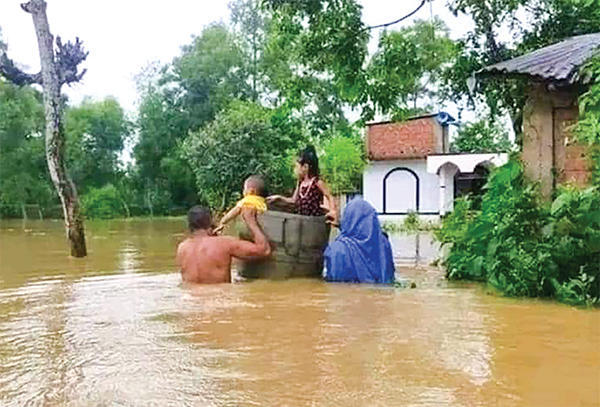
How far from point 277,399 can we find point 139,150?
41.0 meters

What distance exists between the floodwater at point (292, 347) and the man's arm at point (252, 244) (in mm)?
450

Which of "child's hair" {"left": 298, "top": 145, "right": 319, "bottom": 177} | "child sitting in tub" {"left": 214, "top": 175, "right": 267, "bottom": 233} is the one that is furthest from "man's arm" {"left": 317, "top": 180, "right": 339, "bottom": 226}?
"child sitting in tub" {"left": 214, "top": 175, "right": 267, "bottom": 233}

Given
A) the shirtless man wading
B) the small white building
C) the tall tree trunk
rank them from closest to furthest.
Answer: the shirtless man wading → the tall tree trunk → the small white building

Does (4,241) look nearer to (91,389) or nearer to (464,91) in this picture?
(464,91)

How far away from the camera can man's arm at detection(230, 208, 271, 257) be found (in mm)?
8781

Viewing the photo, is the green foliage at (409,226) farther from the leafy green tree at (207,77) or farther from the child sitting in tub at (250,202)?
the leafy green tree at (207,77)

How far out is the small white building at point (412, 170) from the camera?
1190 inches

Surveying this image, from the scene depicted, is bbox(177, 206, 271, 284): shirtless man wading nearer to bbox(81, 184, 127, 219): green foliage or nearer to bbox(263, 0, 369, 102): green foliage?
bbox(263, 0, 369, 102): green foliage

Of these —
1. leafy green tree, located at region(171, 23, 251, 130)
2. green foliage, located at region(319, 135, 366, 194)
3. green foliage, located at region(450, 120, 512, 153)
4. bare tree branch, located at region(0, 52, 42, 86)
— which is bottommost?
green foliage, located at region(319, 135, 366, 194)

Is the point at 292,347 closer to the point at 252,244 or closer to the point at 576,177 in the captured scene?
the point at 252,244

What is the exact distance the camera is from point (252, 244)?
891 centimetres

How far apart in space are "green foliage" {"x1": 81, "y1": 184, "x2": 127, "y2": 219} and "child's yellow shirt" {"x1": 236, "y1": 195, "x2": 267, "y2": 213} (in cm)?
3126

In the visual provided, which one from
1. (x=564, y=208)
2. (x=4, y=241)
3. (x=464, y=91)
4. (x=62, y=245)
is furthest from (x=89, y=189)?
(x=564, y=208)

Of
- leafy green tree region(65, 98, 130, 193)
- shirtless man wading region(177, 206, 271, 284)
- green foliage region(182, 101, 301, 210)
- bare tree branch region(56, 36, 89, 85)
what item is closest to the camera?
shirtless man wading region(177, 206, 271, 284)
